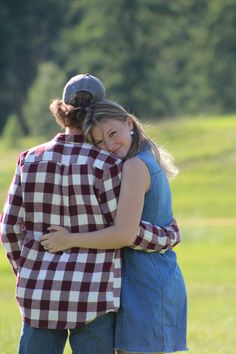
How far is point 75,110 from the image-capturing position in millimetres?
4844

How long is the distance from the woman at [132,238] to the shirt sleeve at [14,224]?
0.14 meters

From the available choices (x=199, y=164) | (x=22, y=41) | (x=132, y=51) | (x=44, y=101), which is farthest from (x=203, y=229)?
(x=22, y=41)

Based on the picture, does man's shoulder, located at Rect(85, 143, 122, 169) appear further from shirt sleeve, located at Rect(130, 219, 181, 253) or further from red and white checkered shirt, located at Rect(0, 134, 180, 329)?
shirt sleeve, located at Rect(130, 219, 181, 253)

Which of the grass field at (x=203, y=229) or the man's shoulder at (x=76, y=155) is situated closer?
the man's shoulder at (x=76, y=155)

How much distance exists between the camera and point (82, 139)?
15.9 ft

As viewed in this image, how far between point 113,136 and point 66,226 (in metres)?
0.40

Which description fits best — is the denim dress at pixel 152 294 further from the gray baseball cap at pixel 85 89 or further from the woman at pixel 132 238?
the gray baseball cap at pixel 85 89

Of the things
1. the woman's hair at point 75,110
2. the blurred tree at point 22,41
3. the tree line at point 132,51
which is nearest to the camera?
the woman's hair at point 75,110

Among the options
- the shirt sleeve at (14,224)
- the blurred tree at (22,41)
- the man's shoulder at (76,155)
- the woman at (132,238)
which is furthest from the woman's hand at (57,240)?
the blurred tree at (22,41)

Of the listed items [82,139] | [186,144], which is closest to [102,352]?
[82,139]

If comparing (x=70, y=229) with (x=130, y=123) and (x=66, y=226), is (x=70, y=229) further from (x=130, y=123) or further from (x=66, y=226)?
(x=130, y=123)

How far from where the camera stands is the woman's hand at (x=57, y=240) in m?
4.76

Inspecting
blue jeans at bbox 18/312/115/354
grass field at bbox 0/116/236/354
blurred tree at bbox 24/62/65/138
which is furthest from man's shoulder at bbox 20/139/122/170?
blurred tree at bbox 24/62/65/138

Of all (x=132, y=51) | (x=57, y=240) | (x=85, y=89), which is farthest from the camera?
(x=132, y=51)
